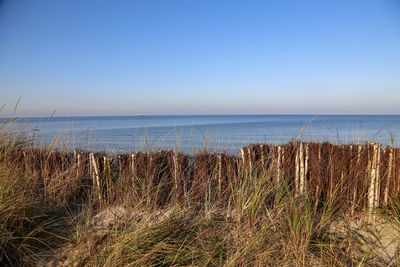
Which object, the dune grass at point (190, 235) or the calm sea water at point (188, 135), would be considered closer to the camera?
the dune grass at point (190, 235)

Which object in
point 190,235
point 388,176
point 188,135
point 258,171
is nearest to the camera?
point 190,235

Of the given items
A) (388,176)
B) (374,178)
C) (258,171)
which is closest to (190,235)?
(258,171)

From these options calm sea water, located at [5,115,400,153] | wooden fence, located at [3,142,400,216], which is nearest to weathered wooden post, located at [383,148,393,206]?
wooden fence, located at [3,142,400,216]

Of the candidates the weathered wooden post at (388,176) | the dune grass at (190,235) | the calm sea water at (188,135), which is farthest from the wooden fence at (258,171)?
the calm sea water at (188,135)

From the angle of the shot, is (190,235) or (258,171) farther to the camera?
(258,171)

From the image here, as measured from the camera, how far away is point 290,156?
368 cm

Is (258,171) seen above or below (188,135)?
above

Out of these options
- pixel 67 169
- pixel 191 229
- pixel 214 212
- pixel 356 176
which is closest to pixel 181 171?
pixel 214 212

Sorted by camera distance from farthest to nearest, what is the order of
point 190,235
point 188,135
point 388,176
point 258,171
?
point 188,135 → point 258,171 → point 388,176 → point 190,235

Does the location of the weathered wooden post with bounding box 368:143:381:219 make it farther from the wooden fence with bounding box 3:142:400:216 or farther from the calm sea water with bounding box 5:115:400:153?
the calm sea water with bounding box 5:115:400:153

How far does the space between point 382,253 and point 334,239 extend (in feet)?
1.48

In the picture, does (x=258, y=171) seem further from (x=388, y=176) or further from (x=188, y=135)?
(x=188, y=135)

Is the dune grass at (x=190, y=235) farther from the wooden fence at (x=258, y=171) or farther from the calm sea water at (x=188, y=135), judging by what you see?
the calm sea water at (x=188, y=135)

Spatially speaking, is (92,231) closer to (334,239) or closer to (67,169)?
(67,169)
